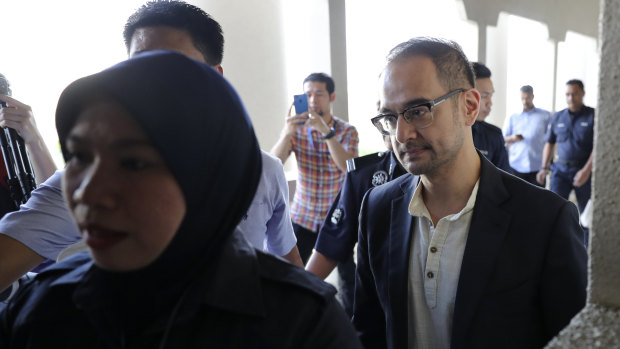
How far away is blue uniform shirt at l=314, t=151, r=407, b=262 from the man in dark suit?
0.44 meters

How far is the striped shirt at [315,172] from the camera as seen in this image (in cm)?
344

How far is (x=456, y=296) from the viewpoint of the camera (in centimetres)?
130

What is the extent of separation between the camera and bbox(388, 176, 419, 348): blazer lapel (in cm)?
140

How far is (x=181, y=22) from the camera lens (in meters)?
1.62

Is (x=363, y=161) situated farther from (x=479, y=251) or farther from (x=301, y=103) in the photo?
(x=301, y=103)

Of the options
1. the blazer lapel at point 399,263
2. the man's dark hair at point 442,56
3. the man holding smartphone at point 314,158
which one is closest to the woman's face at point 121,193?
the blazer lapel at point 399,263

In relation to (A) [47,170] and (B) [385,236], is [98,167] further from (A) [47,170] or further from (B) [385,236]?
(A) [47,170]

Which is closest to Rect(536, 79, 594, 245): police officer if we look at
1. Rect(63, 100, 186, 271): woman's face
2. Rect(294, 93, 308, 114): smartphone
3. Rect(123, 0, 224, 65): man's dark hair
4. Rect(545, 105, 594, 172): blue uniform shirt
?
Rect(545, 105, 594, 172): blue uniform shirt

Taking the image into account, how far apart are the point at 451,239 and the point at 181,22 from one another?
109 cm

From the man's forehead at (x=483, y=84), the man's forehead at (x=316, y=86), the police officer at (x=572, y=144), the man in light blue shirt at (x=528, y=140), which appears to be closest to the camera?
the man's forehead at (x=483, y=84)

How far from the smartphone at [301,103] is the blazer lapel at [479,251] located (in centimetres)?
228

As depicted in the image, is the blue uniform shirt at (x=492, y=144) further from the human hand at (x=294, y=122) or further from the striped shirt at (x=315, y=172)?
the human hand at (x=294, y=122)

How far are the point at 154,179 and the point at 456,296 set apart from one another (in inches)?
34.5

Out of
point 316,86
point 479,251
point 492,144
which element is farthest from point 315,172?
point 479,251
